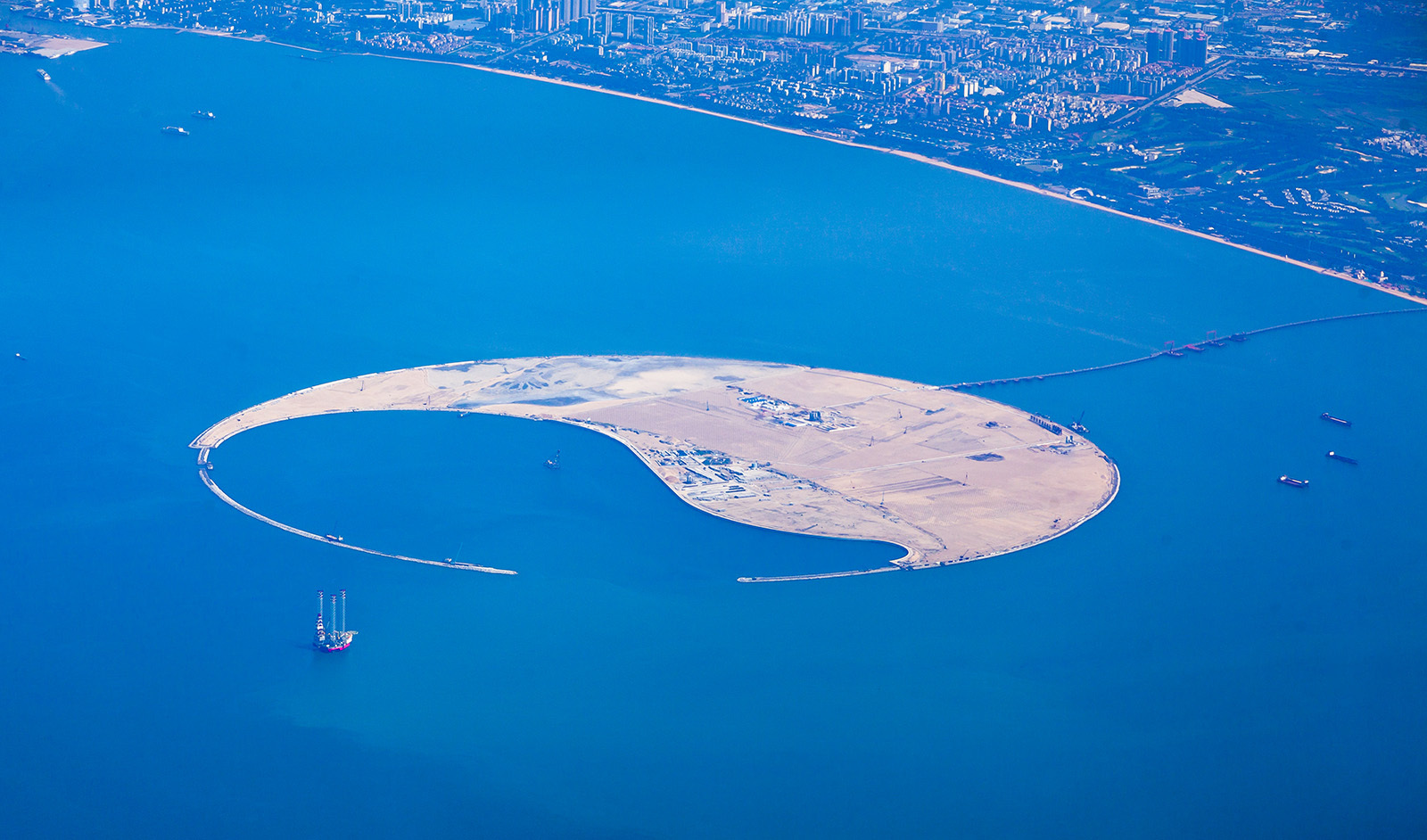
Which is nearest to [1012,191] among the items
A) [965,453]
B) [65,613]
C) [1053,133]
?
[1053,133]

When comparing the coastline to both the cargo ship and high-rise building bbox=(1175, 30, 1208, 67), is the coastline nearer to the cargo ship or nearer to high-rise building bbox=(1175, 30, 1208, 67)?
high-rise building bbox=(1175, 30, 1208, 67)

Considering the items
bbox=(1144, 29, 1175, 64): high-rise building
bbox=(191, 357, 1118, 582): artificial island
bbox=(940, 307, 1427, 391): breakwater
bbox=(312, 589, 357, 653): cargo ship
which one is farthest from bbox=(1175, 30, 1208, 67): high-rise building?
bbox=(312, 589, 357, 653): cargo ship

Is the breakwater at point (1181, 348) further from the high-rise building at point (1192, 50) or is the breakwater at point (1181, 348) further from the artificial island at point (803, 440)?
the high-rise building at point (1192, 50)

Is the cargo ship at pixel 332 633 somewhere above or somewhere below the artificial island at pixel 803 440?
below

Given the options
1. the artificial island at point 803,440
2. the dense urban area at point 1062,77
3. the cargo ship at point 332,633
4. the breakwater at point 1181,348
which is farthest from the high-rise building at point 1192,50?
the cargo ship at point 332,633

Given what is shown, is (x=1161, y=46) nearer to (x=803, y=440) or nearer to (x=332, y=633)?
(x=803, y=440)

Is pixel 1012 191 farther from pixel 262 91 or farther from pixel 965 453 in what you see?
pixel 262 91
